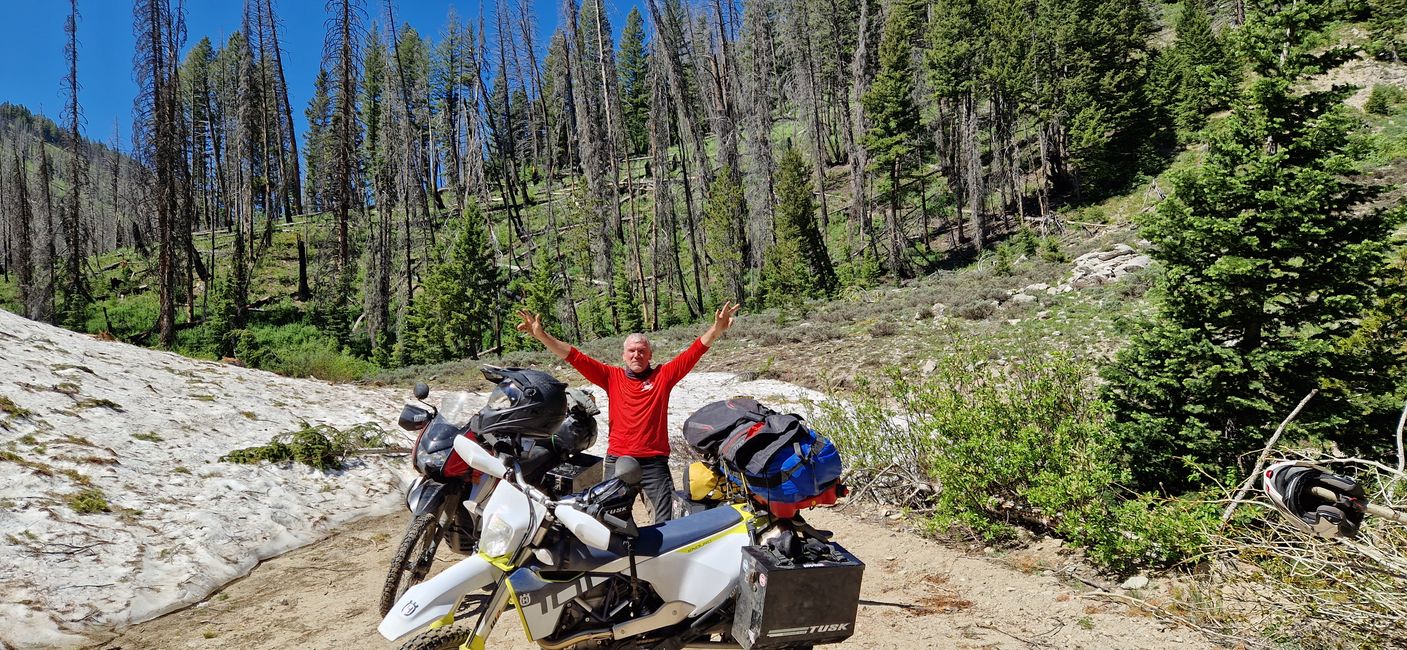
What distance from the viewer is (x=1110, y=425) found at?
5812mm

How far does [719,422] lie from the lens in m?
3.61

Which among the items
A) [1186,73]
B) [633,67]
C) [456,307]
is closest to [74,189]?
[456,307]

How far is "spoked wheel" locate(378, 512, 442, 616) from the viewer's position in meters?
4.26

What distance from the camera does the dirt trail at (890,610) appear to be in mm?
4086

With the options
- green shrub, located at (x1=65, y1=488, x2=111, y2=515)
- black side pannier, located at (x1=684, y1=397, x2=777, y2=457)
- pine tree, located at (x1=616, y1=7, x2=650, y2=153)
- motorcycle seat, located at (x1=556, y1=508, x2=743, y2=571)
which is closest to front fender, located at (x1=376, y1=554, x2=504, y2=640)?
motorcycle seat, located at (x1=556, y1=508, x2=743, y2=571)

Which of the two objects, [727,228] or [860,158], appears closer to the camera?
[727,228]

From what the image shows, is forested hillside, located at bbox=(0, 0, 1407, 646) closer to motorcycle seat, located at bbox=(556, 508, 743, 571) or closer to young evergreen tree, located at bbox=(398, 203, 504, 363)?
young evergreen tree, located at bbox=(398, 203, 504, 363)

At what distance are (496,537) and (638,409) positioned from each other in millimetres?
1995

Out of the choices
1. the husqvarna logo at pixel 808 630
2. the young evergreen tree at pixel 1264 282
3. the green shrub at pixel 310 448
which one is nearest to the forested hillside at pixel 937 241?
the young evergreen tree at pixel 1264 282

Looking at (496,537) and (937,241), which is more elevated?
(937,241)

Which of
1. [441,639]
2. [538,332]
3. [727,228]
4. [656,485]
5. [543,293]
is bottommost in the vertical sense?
[441,639]

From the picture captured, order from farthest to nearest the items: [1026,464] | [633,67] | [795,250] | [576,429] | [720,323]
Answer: [633,67]
[795,250]
[1026,464]
[720,323]
[576,429]

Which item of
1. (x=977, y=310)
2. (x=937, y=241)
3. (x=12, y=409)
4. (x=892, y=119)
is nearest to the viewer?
(x=12, y=409)

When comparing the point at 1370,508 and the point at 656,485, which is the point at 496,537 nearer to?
the point at 656,485
